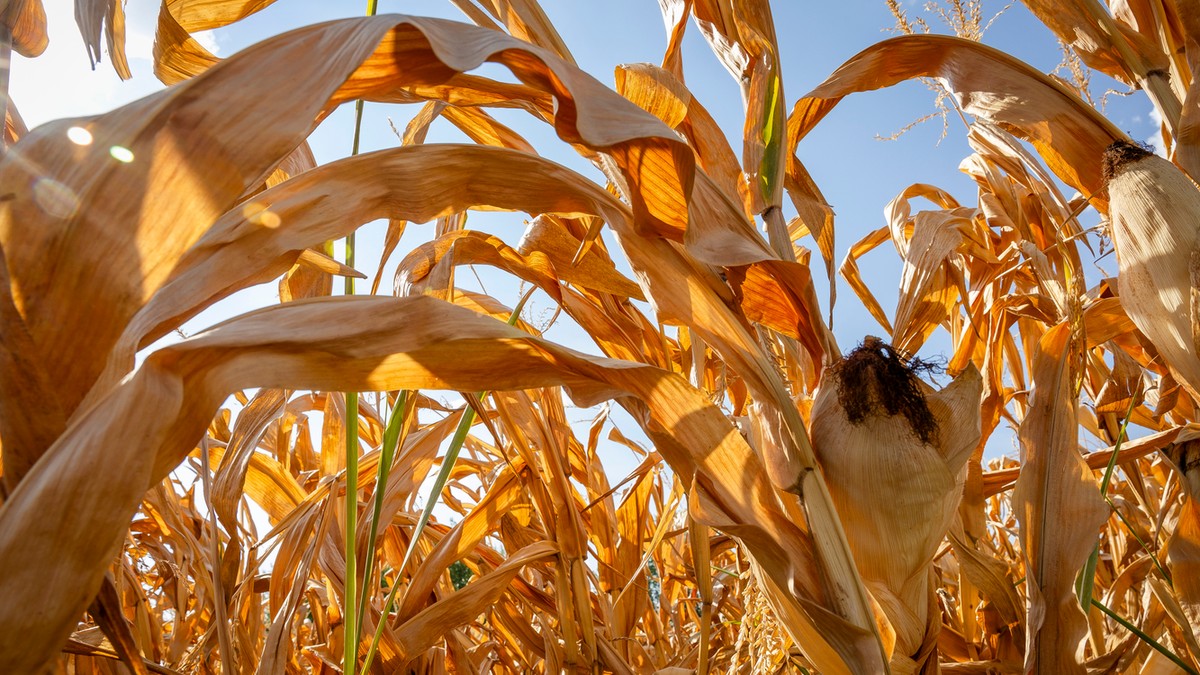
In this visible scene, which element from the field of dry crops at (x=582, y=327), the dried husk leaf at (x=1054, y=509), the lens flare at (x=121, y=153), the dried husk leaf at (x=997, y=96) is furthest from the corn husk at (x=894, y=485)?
the lens flare at (x=121, y=153)

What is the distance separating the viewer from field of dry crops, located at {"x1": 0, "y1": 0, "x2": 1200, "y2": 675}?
0.34 metres

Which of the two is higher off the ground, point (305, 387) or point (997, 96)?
point (997, 96)

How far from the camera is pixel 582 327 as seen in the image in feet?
3.19

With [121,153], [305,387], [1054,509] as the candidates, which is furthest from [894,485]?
[121,153]

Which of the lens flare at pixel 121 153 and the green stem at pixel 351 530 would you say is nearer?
the lens flare at pixel 121 153

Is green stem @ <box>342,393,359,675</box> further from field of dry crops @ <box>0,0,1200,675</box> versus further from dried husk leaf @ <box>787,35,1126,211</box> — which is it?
dried husk leaf @ <box>787,35,1126,211</box>

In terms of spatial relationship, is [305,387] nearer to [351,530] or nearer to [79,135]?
[79,135]

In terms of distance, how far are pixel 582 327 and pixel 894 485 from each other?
0.52m

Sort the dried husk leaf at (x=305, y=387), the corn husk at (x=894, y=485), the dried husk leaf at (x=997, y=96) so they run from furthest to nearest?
the dried husk leaf at (x=997, y=96) → the corn husk at (x=894, y=485) → the dried husk leaf at (x=305, y=387)

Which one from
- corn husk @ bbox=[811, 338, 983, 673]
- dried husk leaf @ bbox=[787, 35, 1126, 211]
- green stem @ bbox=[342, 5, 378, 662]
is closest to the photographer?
corn husk @ bbox=[811, 338, 983, 673]

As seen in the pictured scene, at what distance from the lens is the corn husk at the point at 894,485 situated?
528 mm

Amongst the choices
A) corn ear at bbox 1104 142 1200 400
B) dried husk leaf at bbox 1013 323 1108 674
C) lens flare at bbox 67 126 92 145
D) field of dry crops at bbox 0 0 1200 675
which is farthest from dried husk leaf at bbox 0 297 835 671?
corn ear at bbox 1104 142 1200 400

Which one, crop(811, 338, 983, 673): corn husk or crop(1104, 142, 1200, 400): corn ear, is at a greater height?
crop(1104, 142, 1200, 400): corn ear

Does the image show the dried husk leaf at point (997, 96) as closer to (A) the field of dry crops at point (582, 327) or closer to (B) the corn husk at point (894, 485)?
(A) the field of dry crops at point (582, 327)
